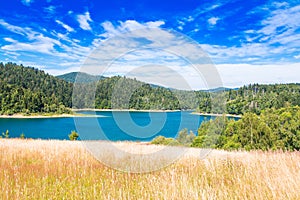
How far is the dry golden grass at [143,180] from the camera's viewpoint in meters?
3.91

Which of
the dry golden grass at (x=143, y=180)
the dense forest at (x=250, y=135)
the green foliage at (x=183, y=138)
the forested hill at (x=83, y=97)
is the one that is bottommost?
the dense forest at (x=250, y=135)

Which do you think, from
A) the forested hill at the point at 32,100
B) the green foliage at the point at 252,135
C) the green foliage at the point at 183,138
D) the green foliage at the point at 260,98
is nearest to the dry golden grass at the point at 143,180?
the green foliage at the point at 183,138

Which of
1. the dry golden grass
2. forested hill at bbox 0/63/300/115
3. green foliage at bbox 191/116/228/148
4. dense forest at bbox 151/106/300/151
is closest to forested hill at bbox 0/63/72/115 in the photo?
forested hill at bbox 0/63/300/115

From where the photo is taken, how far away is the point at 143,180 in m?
4.77

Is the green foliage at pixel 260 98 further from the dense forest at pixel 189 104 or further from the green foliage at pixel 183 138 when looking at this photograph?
the green foliage at pixel 183 138

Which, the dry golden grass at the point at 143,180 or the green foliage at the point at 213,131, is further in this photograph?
the green foliage at the point at 213,131

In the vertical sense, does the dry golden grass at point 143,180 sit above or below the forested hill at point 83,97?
below

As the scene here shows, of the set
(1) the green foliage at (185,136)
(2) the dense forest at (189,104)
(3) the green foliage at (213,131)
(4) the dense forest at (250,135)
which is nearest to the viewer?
(2) the dense forest at (189,104)

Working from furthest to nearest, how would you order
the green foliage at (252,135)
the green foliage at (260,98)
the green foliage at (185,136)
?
the green foliage at (260,98) → the green foliage at (252,135) → the green foliage at (185,136)

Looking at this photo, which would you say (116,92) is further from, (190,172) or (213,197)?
(213,197)

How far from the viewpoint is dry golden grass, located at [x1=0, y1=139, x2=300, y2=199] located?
3910mm

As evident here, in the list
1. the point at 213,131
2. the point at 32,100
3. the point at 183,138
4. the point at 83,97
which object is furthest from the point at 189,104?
the point at 32,100

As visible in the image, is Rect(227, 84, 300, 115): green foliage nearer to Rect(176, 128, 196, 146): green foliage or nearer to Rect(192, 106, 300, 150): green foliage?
Rect(192, 106, 300, 150): green foliage

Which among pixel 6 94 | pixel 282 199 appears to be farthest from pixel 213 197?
pixel 6 94
